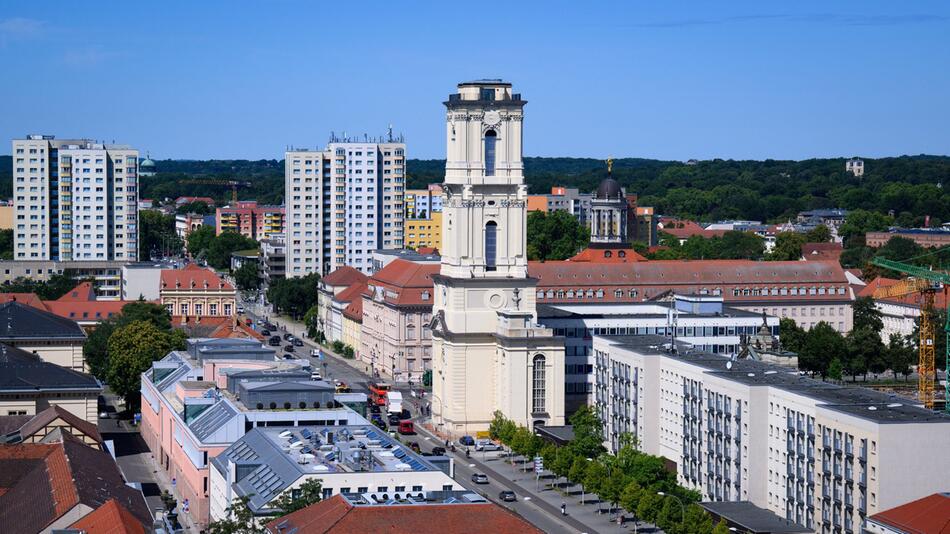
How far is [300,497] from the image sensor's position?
5928 centimetres

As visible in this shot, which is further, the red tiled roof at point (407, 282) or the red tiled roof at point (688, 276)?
the red tiled roof at point (688, 276)

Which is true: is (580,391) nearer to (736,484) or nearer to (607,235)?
(736,484)

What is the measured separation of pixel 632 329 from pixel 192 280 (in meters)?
53.3

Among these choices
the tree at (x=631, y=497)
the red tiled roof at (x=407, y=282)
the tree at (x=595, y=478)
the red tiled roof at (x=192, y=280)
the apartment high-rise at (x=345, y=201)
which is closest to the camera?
the tree at (x=631, y=497)

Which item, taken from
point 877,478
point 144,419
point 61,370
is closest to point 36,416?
point 61,370

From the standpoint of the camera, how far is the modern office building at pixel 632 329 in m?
99.8

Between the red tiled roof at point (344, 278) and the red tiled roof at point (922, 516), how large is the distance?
8889 centimetres

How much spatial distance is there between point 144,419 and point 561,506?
3049cm

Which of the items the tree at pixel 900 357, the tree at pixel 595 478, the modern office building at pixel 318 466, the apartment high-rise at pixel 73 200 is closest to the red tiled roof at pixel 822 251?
the tree at pixel 900 357

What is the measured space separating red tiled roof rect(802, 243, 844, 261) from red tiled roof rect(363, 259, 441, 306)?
208ft

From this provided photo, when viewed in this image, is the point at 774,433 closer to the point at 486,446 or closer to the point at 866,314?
the point at 486,446

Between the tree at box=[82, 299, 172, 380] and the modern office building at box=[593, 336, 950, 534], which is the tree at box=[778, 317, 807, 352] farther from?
the tree at box=[82, 299, 172, 380]

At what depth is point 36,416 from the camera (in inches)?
3280

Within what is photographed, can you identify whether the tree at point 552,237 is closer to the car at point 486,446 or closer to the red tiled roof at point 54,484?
the car at point 486,446
